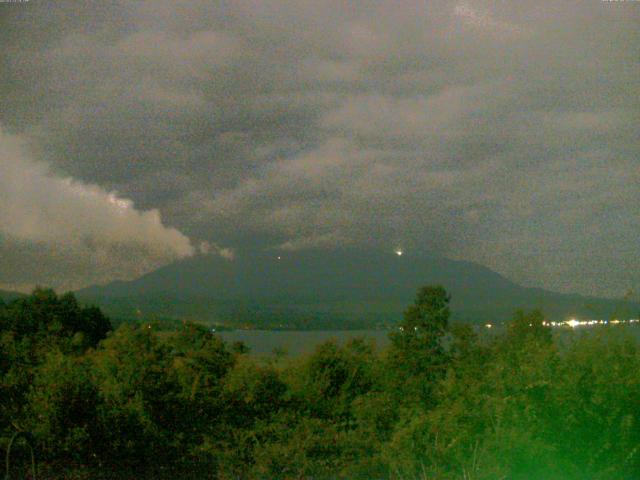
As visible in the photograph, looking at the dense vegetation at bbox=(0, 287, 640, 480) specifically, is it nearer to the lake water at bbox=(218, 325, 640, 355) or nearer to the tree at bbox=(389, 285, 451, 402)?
the tree at bbox=(389, 285, 451, 402)

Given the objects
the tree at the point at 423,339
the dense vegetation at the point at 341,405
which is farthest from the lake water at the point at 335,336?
the tree at the point at 423,339

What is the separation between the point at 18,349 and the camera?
1200cm

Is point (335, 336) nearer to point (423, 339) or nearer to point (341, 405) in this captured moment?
point (423, 339)

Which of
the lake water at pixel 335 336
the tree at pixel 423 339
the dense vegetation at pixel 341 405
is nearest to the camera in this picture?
the dense vegetation at pixel 341 405

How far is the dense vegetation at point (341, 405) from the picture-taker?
618 centimetres

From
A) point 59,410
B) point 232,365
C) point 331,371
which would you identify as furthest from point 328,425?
point 59,410

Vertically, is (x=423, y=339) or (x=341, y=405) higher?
(x=423, y=339)

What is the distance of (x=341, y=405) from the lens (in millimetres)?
12320

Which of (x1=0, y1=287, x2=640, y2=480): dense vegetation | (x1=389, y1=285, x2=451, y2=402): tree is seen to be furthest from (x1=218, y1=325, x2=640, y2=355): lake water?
(x1=389, y1=285, x2=451, y2=402): tree

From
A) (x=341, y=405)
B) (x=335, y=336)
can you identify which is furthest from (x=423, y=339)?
(x=341, y=405)

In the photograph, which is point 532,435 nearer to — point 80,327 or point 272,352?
point 272,352

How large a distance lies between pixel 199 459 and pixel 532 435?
5.97 metres

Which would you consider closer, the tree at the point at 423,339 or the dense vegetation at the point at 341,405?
the dense vegetation at the point at 341,405

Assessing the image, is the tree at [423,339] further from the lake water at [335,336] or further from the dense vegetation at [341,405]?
the lake water at [335,336]
